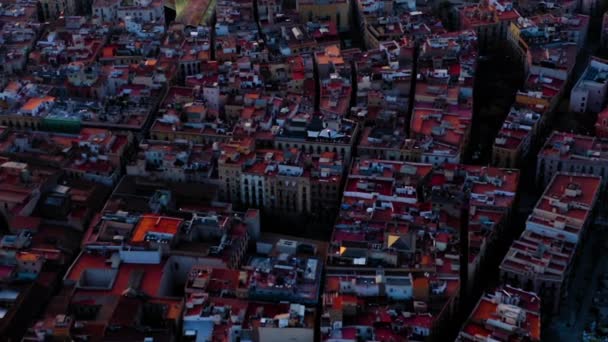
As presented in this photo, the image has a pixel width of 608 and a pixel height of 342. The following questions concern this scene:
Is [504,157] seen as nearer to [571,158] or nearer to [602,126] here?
[571,158]

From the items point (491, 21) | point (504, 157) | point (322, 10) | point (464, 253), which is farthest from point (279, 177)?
point (491, 21)

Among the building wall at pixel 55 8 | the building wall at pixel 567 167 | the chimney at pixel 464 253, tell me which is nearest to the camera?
the chimney at pixel 464 253

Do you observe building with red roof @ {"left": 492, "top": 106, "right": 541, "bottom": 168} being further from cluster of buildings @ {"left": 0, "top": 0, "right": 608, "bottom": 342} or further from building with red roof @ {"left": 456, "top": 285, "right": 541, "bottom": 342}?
building with red roof @ {"left": 456, "top": 285, "right": 541, "bottom": 342}

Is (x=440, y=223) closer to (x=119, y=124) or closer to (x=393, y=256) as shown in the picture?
(x=393, y=256)

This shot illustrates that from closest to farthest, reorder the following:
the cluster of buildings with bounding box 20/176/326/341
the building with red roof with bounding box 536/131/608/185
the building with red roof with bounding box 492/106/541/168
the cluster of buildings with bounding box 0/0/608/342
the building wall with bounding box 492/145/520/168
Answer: the cluster of buildings with bounding box 20/176/326/341, the cluster of buildings with bounding box 0/0/608/342, the building with red roof with bounding box 536/131/608/185, the building wall with bounding box 492/145/520/168, the building with red roof with bounding box 492/106/541/168

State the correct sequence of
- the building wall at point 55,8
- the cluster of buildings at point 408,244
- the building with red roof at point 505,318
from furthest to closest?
the building wall at point 55,8 < the cluster of buildings at point 408,244 < the building with red roof at point 505,318

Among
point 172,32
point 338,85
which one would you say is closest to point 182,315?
point 338,85

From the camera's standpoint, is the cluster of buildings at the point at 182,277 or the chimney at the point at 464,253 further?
the chimney at the point at 464,253

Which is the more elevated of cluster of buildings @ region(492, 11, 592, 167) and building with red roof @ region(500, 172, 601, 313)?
cluster of buildings @ region(492, 11, 592, 167)

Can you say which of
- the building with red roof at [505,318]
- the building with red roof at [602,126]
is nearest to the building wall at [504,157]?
the building with red roof at [602,126]

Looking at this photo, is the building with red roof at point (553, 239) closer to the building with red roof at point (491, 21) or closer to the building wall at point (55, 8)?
the building with red roof at point (491, 21)

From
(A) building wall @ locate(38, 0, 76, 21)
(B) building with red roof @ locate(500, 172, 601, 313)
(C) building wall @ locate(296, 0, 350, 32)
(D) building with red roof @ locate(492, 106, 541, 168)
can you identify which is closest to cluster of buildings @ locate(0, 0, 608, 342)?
(B) building with red roof @ locate(500, 172, 601, 313)
